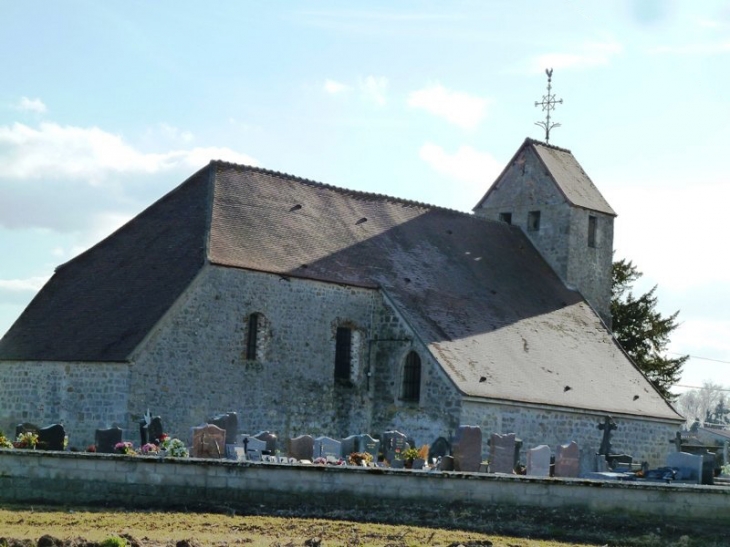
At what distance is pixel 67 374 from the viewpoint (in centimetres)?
3494

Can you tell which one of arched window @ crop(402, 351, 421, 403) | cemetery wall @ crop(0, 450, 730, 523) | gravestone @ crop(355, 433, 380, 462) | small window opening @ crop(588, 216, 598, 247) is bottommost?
cemetery wall @ crop(0, 450, 730, 523)

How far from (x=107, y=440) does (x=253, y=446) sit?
3.47m

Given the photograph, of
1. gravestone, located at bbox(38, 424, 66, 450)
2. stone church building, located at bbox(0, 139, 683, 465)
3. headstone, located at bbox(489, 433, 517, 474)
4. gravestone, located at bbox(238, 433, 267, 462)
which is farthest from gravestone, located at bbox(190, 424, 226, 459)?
headstone, located at bbox(489, 433, 517, 474)

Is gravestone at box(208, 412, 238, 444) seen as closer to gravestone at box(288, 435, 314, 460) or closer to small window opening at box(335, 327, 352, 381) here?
gravestone at box(288, 435, 314, 460)

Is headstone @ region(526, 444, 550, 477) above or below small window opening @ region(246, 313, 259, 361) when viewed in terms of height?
below

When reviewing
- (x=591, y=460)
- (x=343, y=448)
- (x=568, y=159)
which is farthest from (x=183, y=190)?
(x=568, y=159)

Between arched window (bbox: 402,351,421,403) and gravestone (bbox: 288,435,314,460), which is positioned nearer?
gravestone (bbox: 288,435,314,460)

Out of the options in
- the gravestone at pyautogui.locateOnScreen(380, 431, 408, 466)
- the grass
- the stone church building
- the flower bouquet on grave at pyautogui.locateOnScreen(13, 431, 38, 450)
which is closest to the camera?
the grass

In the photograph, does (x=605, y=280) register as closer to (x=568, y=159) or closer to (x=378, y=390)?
(x=568, y=159)

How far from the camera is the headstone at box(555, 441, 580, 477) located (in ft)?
103

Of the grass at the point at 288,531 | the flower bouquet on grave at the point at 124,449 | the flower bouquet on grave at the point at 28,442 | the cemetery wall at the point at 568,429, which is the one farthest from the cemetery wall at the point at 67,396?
the grass at the point at 288,531

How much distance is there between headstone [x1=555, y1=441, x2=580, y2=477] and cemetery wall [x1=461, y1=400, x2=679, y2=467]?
17.5ft

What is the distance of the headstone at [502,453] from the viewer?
31.1 m

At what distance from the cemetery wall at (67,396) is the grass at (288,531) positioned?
33.5ft
